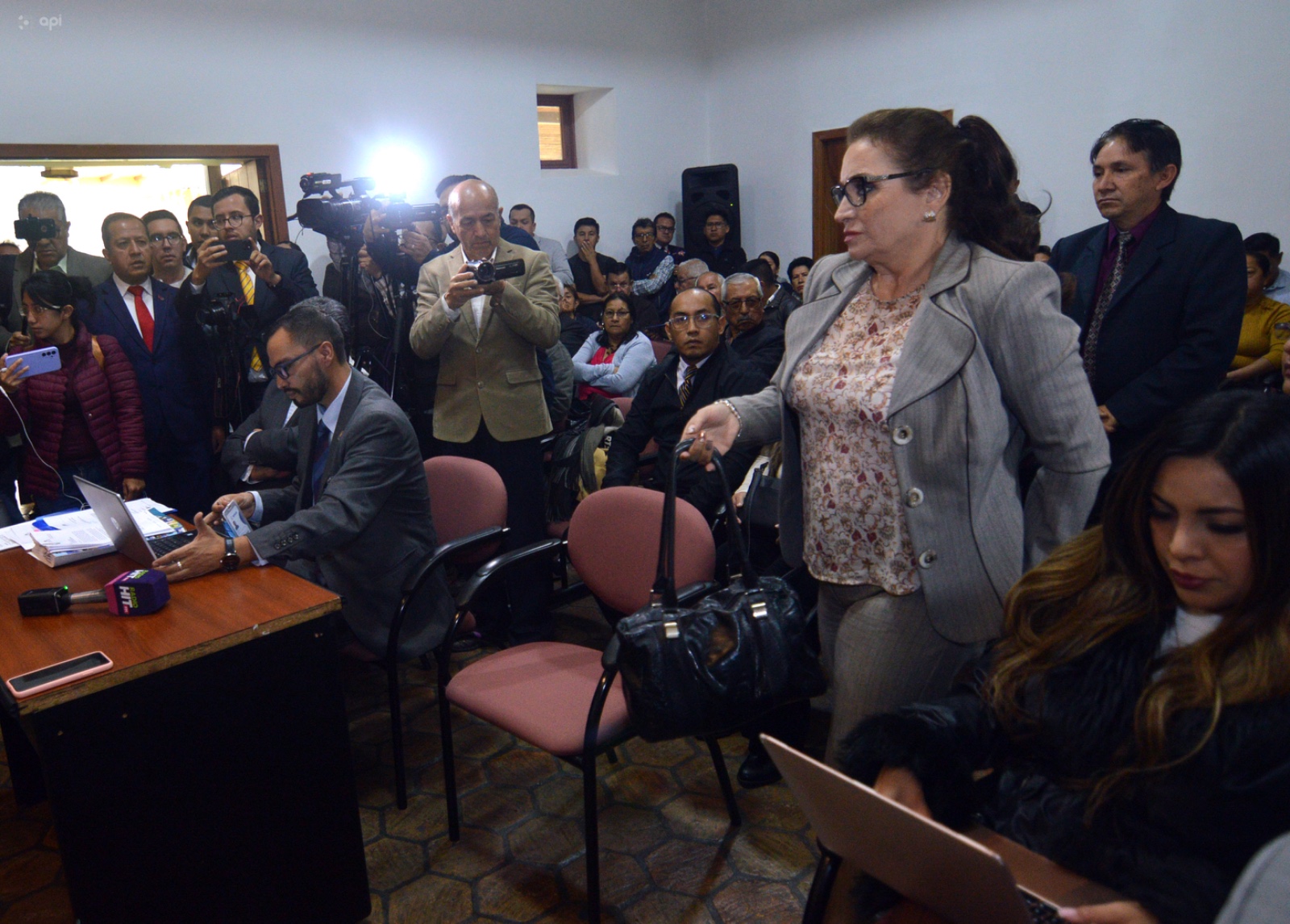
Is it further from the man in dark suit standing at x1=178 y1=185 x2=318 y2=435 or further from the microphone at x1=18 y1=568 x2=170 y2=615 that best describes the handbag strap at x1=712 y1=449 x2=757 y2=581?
the man in dark suit standing at x1=178 y1=185 x2=318 y2=435

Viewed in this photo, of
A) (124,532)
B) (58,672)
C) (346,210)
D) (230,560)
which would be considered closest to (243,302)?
(346,210)

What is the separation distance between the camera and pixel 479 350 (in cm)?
307

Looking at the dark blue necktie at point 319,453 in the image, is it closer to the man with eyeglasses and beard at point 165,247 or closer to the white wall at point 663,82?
the man with eyeglasses and beard at point 165,247

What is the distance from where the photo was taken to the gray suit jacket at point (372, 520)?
7.20 feet

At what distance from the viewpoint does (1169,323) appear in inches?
93.2

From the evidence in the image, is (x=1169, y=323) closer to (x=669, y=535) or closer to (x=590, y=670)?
(x=669, y=535)

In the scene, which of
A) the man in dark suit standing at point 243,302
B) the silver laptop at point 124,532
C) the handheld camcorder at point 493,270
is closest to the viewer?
the silver laptop at point 124,532

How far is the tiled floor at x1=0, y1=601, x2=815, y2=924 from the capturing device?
1964mm

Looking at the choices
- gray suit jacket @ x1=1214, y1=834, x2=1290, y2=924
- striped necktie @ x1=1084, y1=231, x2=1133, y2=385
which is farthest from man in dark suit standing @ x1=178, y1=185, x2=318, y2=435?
gray suit jacket @ x1=1214, y1=834, x2=1290, y2=924

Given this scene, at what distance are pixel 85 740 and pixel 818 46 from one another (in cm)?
740

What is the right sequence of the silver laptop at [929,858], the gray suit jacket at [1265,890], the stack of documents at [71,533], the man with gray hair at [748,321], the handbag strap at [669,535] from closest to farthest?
the gray suit jacket at [1265,890] < the silver laptop at [929,858] < the handbag strap at [669,535] < the stack of documents at [71,533] < the man with gray hair at [748,321]

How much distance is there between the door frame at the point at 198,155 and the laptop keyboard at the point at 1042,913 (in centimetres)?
597

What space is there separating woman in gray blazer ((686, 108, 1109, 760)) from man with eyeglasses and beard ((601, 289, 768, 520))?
1523 mm

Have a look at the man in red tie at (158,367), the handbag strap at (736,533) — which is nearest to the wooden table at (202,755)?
the handbag strap at (736,533)
